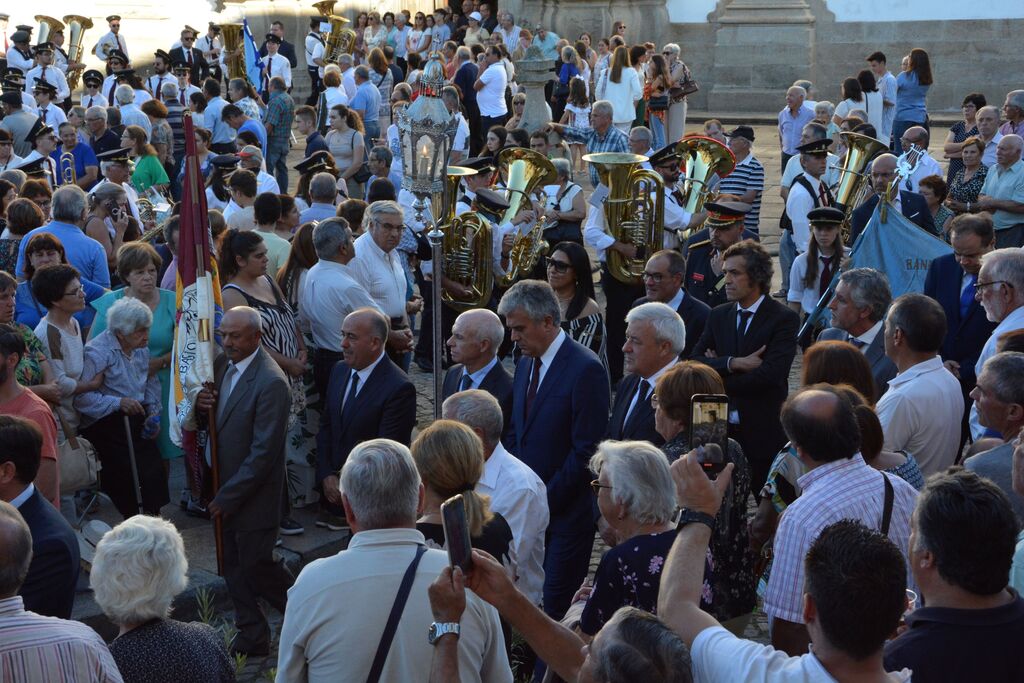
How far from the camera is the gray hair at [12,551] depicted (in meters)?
3.51

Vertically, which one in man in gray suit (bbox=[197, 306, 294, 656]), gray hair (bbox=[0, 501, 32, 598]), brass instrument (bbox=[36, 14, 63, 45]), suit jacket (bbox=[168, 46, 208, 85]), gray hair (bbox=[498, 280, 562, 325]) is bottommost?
man in gray suit (bbox=[197, 306, 294, 656])

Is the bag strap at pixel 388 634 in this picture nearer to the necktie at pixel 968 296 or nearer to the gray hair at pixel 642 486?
the gray hair at pixel 642 486

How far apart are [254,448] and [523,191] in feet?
15.5

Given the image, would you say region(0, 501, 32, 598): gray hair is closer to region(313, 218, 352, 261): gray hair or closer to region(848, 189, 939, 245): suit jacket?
region(313, 218, 352, 261): gray hair

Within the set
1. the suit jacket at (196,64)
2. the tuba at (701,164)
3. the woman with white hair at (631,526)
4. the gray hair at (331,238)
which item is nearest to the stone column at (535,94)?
the suit jacket at (196,64)

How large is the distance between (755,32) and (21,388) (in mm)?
22259

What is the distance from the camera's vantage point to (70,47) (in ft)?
70.9

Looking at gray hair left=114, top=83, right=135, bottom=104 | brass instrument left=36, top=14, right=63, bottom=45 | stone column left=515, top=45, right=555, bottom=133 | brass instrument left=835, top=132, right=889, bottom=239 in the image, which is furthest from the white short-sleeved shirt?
brass instrument left=835, top=132, right=889, bottom=239

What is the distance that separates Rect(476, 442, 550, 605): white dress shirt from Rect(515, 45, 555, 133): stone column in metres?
13.4

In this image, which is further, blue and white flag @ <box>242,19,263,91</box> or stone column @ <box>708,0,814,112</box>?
stone column @ <box>708,0,814,112</box>

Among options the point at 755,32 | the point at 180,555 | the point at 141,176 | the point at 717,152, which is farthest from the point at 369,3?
the point at 180,555

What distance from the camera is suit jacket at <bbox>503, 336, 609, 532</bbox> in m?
5.80

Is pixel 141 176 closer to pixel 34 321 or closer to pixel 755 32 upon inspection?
pixel 34 321

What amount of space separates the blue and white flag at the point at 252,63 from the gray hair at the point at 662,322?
55.4 feet
